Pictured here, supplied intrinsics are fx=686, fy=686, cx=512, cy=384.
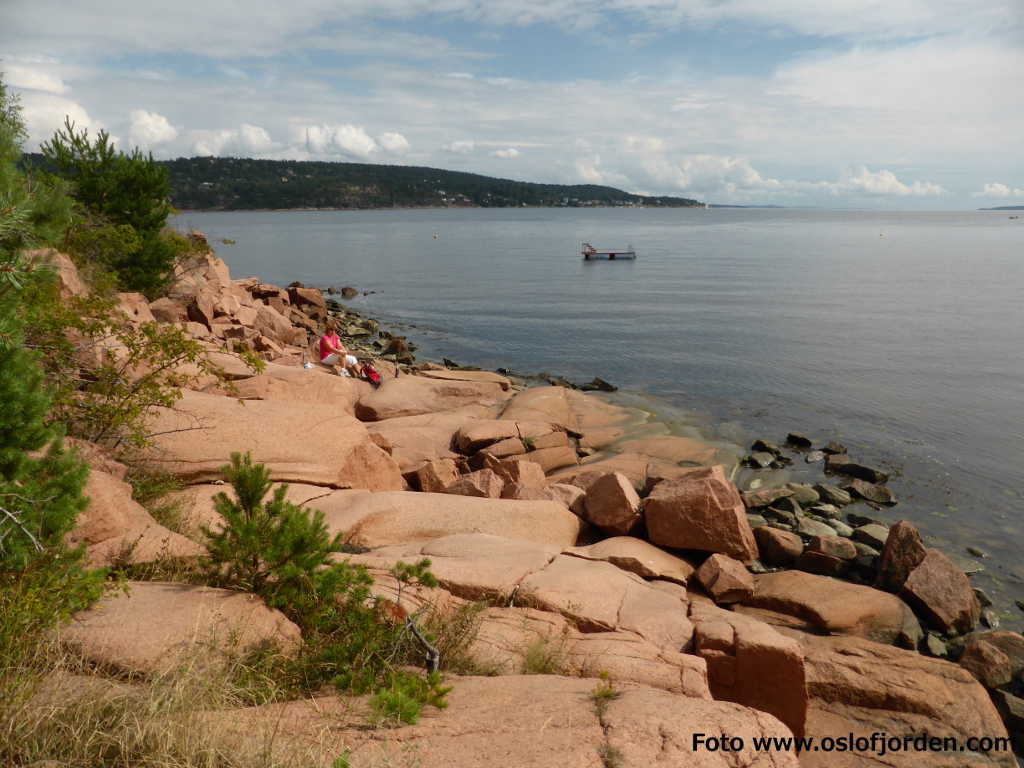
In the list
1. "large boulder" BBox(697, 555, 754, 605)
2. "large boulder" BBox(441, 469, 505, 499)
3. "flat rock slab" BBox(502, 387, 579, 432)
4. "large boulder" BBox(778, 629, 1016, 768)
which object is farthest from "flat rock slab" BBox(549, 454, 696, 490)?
"large boulder" BBox(778, 629, 1016, 768)

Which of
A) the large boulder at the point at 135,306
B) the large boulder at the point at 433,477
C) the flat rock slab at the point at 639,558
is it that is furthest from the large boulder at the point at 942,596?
the large boulder at the point at 135,306

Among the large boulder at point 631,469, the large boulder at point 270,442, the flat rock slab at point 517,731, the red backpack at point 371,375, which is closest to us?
the flat rock slab at point 517,731

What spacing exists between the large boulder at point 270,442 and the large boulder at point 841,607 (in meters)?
6.73

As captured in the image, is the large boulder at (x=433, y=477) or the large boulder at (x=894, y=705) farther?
the large boulder at (x=433, y=477)

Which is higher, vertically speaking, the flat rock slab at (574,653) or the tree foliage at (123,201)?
the tree foliage at (123,201)

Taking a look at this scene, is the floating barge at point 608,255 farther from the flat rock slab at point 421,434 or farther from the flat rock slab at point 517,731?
the flat rock slab at point 517,731

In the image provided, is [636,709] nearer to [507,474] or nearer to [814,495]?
[507,474]

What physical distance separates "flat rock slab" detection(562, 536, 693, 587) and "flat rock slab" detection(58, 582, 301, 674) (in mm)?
5296

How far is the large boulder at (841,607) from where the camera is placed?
33.2ft

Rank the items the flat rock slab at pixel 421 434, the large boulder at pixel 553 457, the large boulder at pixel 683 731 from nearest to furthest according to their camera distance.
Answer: the large boulder at pixel 683 731, the flat rock slab at pixel 421 434, the large boulder at pixel 553 457

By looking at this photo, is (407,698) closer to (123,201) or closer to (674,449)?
(674,449)

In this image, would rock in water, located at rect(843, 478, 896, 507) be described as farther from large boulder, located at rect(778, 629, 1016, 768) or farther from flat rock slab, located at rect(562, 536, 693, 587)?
large boulder, located at rect(778, 629, 1016, 768)

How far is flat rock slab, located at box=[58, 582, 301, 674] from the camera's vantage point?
4922mm

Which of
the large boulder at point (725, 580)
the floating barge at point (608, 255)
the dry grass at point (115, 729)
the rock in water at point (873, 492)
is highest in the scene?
the floating barge at point (608, 255)
